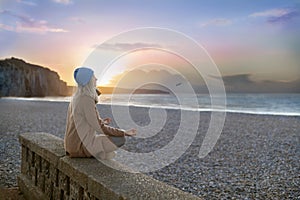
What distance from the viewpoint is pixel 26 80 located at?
87125 millimetres

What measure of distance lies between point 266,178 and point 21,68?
89.6m

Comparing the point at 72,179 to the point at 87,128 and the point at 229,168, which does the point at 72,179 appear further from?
the point at 229,168

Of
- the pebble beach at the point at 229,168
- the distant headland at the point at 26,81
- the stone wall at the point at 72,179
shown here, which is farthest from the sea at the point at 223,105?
the distant headland at the point at 26,81

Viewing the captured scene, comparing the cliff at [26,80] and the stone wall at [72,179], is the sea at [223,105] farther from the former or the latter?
the cliff at [26,80]

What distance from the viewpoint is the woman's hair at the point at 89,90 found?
2793 mm

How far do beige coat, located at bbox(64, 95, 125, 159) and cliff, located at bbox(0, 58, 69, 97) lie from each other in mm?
74344

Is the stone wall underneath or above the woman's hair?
underneath

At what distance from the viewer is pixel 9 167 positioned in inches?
220

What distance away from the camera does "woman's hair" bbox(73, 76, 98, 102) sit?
2793 millimetres

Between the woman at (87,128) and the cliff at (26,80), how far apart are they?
74361 mm

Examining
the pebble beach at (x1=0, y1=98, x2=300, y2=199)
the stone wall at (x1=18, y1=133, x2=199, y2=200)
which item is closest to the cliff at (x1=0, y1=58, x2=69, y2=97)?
the pebble beach at (x1=0, y1=98, x2=300, y2=199)

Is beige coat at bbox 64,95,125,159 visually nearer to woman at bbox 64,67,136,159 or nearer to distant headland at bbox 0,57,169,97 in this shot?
woman at bbox 64,67,136,159

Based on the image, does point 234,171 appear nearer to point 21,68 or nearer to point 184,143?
point 184,143

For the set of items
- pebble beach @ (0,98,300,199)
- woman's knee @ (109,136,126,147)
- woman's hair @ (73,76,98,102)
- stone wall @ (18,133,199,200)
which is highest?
woman's hair @ (73,76,98,102)
